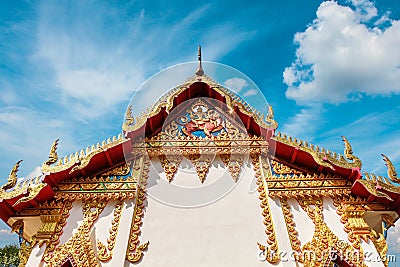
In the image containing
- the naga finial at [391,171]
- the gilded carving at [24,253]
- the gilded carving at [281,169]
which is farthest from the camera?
the gilded carving at [281,169]

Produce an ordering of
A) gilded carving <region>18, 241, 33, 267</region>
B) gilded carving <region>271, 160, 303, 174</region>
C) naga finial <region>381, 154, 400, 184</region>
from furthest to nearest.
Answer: gilded carving <region>271, 160, 303, 174</region>
naga finial <region>381, 154, 400, 184</region>
gilded carving <region>18, 241, 33, 267</region>

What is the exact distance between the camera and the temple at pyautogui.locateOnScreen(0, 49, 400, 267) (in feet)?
20.9

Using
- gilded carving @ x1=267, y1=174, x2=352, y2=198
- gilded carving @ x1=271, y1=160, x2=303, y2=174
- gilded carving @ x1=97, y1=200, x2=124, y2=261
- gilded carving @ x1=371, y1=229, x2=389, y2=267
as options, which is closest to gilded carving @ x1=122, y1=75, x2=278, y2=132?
gilded carving @ x1=271, y1=160, x2=303, y2=174

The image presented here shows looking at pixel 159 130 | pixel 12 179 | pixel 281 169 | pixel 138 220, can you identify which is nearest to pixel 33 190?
pixel 12 179

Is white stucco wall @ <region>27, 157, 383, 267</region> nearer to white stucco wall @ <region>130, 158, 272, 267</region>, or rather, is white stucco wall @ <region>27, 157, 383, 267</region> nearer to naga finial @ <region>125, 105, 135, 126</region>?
white stucco wall @ <region>130, 158, 272, 267</region>

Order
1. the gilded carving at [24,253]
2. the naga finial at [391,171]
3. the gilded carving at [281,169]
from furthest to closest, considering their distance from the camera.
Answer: the gilded carving at [281,169], the naga finial at [391,171], the gilded carving at [24,253]

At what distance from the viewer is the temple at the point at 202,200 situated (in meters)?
6.36

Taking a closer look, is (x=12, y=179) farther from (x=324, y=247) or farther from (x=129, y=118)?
(x=324, y=247)

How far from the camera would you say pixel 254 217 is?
683 centimetres

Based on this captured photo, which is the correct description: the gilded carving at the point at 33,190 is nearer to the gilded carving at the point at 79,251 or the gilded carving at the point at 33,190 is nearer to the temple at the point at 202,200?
the temple at the point at 202,200

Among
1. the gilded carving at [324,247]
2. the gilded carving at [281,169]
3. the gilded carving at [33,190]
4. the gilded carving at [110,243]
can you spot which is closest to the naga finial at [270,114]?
the gilded carving at [281,169]

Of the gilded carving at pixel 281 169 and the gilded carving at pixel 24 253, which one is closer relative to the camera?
the gilded carving at pixel 24 253

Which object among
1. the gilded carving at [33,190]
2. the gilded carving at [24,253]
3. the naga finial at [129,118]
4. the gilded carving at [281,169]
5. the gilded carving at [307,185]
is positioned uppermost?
the naga finial at [129,118]

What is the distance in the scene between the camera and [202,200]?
23.2 ft
